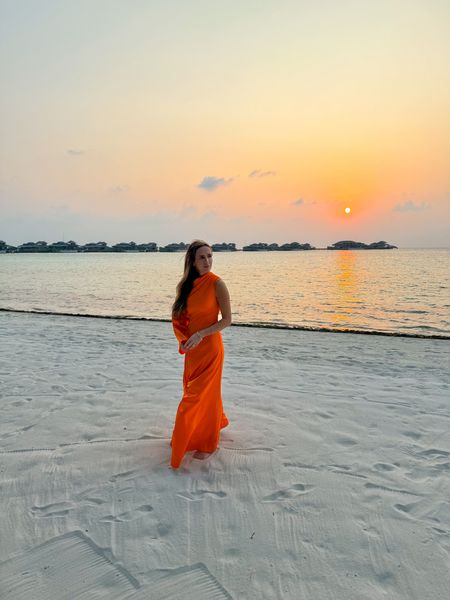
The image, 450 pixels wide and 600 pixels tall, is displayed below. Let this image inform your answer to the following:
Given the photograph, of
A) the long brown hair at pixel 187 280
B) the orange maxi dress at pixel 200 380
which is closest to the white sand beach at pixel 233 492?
the orange maxi dress at pixel 200 380

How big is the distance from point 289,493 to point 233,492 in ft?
1.45

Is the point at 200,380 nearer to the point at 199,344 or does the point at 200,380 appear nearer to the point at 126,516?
the point at 199,344

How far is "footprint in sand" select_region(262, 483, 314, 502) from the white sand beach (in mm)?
15

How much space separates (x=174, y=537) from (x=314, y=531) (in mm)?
952

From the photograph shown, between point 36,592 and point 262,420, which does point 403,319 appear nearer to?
point 262,420

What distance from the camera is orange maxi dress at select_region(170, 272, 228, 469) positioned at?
3561 mm

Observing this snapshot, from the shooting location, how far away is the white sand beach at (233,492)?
236 cm

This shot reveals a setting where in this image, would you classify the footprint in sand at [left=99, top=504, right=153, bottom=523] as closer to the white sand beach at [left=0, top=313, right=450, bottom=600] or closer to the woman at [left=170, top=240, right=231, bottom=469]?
the white sand beach at [left=0, top=313, right=450, bottom=600]

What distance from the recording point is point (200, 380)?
143 inches

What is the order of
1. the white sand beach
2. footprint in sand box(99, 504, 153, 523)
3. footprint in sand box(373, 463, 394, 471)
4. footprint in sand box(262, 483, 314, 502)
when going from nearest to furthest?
the white sand beach < footprint in sand box(99, 504, 153, 523) < footprint in sand box(262, 483, 314, 502) < footprint in sand box(373, 463, 394, 471)

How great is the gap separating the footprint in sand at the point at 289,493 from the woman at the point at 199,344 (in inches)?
32.8

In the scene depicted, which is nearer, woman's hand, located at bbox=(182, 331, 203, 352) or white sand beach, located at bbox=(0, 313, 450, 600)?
white sand beach, located at bbox=(0, 313, 450, 600)

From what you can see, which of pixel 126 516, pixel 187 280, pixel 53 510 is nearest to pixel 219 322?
pixel 187 280

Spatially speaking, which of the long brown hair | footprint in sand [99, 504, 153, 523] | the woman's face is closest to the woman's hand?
the long brown hair
